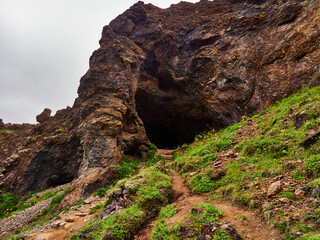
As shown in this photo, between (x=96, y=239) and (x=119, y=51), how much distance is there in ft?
63.0

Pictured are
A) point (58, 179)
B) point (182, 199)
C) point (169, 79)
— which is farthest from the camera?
point (169, 79)

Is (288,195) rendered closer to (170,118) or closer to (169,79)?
(169,79)

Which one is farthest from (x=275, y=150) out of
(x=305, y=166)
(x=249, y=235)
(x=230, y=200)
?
(x=249, y=235)

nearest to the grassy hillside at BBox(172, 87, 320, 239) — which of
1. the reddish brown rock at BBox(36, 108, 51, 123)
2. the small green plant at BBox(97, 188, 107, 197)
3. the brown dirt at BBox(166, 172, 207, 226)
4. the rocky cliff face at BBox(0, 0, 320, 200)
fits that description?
the brown dirt at BBox(166, 172, 207, 226)

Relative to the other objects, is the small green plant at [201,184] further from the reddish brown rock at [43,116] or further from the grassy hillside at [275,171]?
the reddish brown rock at [43,116]

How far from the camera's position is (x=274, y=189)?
462cm

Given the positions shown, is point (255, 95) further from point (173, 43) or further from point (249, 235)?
point (249, 235)

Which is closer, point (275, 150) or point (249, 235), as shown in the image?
point (249, 235)

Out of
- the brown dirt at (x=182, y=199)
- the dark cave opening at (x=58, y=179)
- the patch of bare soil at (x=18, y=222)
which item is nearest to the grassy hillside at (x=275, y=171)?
the brown dirt at (x=182, y=199)

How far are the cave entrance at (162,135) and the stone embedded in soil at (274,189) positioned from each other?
2419 cm

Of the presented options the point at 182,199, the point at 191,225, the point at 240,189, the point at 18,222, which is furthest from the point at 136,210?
the point at 18,222

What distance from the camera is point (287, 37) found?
1398cm

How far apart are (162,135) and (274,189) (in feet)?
87.1

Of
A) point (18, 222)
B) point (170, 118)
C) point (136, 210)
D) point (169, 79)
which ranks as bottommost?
point (18, 222)
